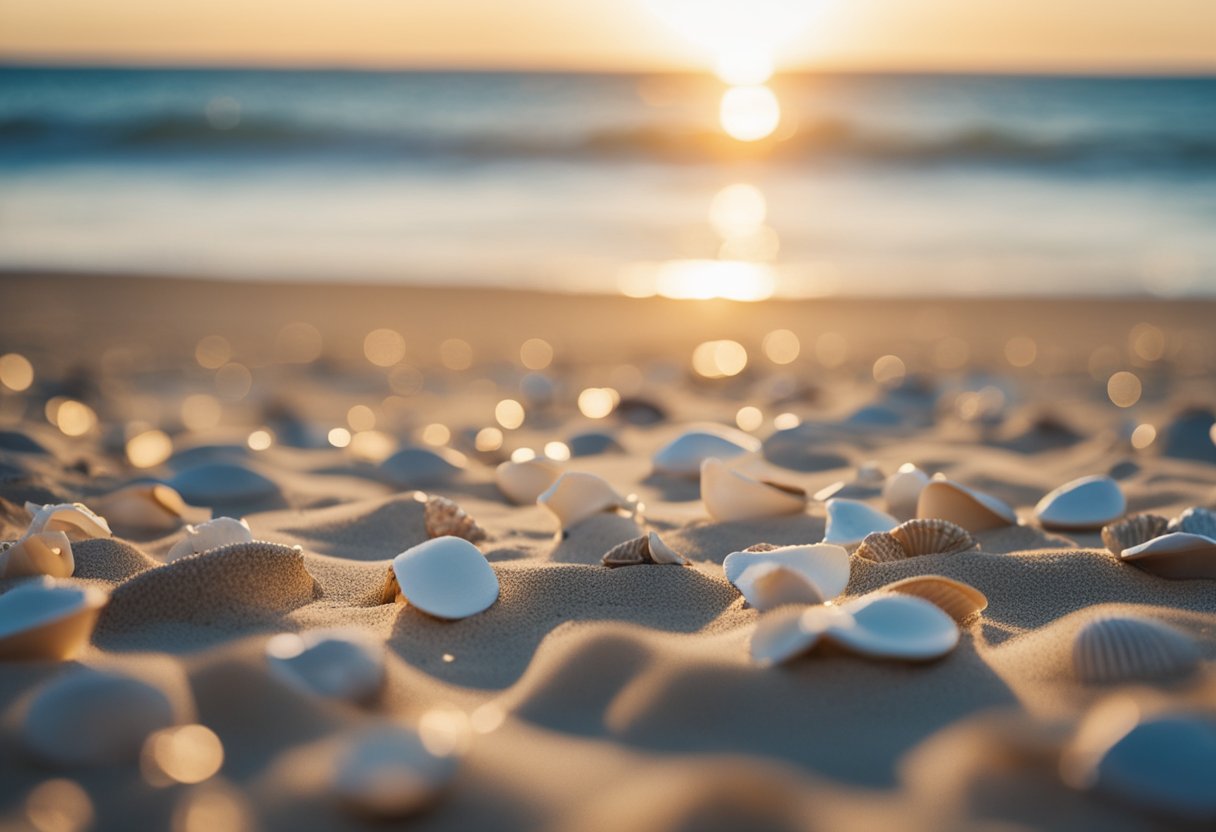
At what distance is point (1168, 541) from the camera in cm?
175

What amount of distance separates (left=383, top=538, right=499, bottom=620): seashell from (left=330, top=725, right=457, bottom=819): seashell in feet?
1.83

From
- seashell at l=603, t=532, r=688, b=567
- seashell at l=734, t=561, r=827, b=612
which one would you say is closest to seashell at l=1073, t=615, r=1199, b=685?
seashell at l=734, t=561, r=827, b=612

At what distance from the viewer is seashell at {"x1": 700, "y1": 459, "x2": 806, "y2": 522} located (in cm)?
231

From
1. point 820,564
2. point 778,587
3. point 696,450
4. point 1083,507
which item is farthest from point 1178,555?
point 696,450

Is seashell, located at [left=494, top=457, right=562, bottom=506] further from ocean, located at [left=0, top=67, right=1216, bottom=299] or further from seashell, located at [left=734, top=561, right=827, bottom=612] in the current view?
ocean, located at [left=0, top=67, right=1216, bottom=299]

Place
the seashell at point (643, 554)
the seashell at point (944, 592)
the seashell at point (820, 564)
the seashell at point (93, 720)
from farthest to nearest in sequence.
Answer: the seashell at point (643, 554), the seashell at point (820, 564), the seashell at point (944, 592), the seashell at point (93, 720)

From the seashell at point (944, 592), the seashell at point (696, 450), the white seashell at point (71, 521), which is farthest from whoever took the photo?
the seashell at point (696, 450)

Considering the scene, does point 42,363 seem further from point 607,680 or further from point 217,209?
point 217,209

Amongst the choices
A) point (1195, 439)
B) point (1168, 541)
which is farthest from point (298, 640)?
point (1195, 439)

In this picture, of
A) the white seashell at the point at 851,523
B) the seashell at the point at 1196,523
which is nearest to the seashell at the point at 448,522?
the white seashell at the point at 851,523

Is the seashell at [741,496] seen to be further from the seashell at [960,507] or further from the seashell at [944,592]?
the seashell at [944,592]

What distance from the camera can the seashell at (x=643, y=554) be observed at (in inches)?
72.7

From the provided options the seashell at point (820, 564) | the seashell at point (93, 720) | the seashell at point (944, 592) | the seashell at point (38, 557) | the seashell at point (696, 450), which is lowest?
the seashell at point (93, 720)

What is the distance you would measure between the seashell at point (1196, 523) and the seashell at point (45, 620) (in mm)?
1827
